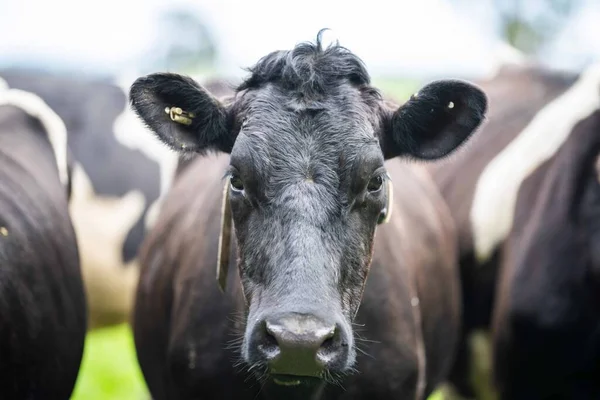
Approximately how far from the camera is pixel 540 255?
19.5ft

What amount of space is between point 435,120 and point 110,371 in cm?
629

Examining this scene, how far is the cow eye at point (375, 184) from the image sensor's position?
4235 millimetres

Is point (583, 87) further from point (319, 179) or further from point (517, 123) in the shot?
point (319, 179)

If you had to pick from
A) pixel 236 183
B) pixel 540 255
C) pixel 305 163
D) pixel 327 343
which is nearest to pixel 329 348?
pixel 327 343

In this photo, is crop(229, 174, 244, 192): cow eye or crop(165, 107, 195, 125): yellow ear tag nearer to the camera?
crop(229, 174, 244, 192): cow eye

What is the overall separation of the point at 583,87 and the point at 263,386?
10.6 ft

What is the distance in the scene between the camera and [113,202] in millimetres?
8750

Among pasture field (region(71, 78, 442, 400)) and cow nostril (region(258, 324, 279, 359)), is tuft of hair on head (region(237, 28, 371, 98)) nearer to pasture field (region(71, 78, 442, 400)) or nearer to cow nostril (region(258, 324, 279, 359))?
cow nostril (region(258, 324, 279, 359))

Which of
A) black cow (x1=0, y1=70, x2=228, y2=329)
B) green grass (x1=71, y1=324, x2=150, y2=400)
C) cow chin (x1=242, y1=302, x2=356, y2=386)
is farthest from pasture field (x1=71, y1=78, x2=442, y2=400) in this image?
cow chin (x1=242, y1=302, x2=356, y2=386)

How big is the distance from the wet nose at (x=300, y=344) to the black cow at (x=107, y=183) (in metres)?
4.73

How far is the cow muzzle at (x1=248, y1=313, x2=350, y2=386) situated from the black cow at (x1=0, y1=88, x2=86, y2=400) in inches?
57.0

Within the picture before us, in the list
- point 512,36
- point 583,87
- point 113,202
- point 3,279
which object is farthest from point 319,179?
point 512,36

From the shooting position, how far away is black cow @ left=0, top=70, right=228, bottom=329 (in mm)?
8609

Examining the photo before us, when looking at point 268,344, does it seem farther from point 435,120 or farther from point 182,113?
point 435,120
